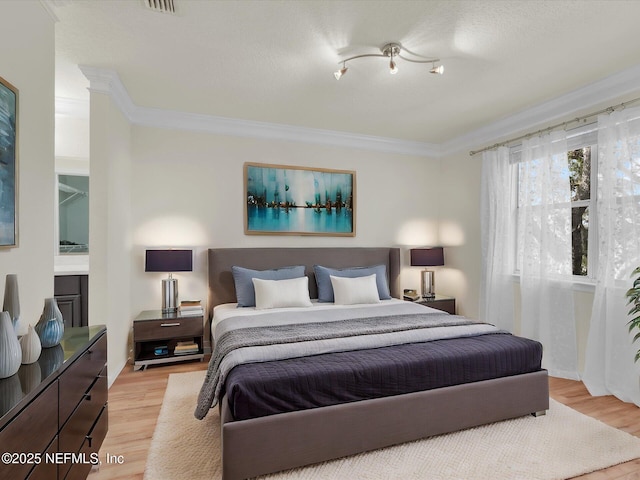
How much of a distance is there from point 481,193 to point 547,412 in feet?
7.98

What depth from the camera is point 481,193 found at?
4.21 metres

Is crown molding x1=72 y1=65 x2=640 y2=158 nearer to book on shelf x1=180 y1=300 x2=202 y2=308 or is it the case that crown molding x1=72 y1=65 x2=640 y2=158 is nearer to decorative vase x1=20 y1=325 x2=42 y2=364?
book on shelf x1=180 y1=300 x2=202 y2=308

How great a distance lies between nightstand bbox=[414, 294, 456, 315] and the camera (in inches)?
175

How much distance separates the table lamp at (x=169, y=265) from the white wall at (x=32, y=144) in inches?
58.9

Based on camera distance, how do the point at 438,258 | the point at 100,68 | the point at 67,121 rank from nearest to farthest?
the point at 100,68 → the point at 67,121 → the point at 438,258

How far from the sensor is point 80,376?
1673 millimetres

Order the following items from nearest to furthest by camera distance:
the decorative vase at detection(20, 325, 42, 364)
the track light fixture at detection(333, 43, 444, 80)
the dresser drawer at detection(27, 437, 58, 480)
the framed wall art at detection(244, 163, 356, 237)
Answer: the dresser drawer at detection(27, 437, 58, 480) < the decorative vase at detection(20, 325, 42, 364) < the track light fixture at detection(333, 43, 444, 80) < the framed wall art at detection(244, 163, 356, 237)

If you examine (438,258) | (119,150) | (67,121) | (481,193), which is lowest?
(438,258)

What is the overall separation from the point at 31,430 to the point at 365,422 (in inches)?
61.3

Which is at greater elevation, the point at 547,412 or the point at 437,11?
the point at 437,11

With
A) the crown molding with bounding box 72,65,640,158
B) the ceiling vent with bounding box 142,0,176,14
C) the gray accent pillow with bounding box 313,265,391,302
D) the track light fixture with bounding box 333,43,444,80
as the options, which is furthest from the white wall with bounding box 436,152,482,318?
the ceiling vent with bounding box 142,0,176,14

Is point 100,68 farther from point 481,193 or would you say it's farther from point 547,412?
point 547,412

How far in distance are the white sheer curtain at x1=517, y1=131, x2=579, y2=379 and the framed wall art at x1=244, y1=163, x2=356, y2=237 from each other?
6.50 ft

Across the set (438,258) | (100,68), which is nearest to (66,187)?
(100,68)
